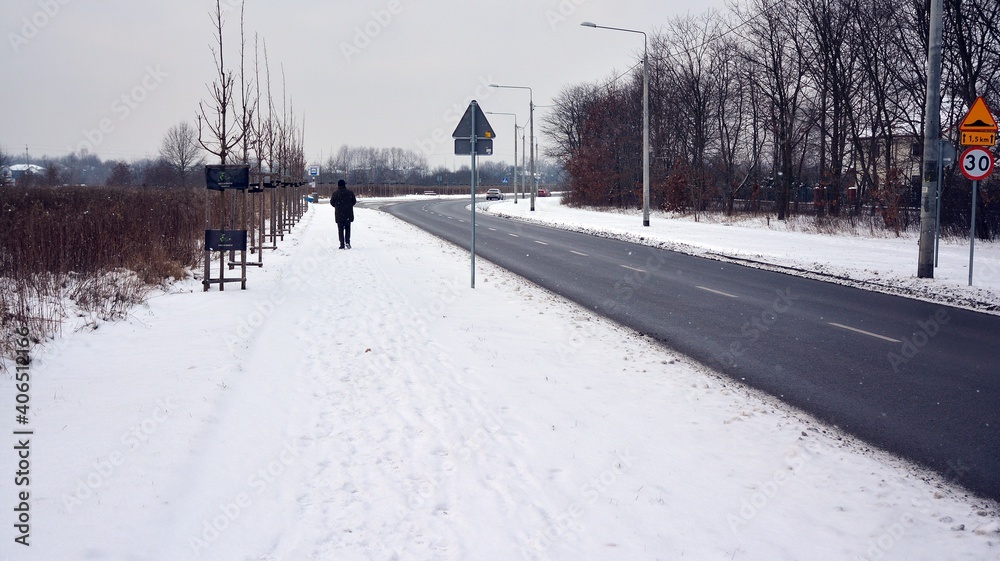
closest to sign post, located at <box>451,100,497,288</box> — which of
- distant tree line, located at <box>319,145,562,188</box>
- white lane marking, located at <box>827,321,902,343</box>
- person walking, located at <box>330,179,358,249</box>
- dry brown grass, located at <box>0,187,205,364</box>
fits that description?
dry brown grass, located at <box>0,187,205,364</box>

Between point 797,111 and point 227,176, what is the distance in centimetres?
3629

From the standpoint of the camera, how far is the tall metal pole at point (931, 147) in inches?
539

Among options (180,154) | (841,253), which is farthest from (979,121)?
(180,154)

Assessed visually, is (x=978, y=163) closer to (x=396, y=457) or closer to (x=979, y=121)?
(x=979, y=121)

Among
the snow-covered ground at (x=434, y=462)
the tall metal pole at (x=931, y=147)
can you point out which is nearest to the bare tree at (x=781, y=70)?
the tall metal pole at (x=931, y=147)

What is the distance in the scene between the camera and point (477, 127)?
1207 centimetres

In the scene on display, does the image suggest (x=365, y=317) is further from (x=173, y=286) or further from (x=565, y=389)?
(x=173, y=286)

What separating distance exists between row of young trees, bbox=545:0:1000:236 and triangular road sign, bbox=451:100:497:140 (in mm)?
18336

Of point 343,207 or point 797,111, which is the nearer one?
point 343,207

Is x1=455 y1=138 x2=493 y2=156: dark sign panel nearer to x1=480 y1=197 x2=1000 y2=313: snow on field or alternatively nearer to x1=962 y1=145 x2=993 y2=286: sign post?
x1=480 y1=197 x2=1000 y2=313: snow on field

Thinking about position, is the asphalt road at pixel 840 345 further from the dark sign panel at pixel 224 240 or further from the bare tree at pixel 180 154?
the bare tree at pixel 180 154

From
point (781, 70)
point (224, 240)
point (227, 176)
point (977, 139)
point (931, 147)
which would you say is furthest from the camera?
point (781, 70)

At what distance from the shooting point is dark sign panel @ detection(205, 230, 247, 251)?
39.0 feet

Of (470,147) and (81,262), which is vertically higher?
(470,147)
